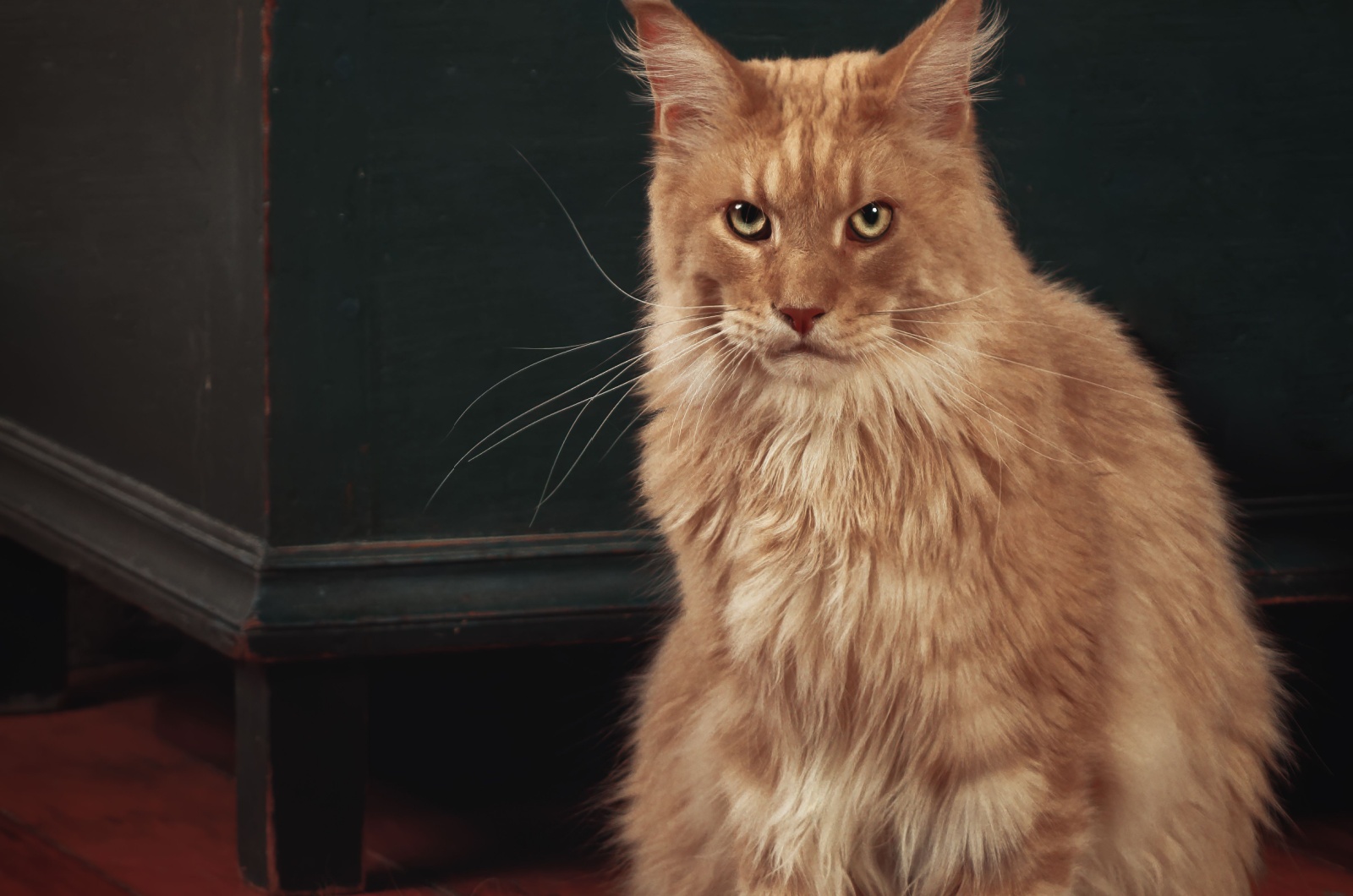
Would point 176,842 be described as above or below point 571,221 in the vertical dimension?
below

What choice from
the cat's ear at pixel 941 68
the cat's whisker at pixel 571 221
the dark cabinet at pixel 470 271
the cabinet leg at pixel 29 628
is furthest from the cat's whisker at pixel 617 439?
the cabinet leg at pixel 29 628

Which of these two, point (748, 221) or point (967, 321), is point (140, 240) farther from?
point (967, 321)

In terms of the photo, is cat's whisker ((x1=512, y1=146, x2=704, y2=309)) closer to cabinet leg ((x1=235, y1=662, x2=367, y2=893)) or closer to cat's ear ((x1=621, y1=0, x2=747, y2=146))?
cat's ear ((x1=621, y1=0, x2=747, y2=146))

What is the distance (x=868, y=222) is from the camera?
1205mm

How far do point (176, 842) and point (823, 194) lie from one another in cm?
118

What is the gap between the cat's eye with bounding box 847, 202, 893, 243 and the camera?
1.20 meters

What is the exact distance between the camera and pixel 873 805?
1.24m

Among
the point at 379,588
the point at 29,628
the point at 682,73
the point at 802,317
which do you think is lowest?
the point at 29,628

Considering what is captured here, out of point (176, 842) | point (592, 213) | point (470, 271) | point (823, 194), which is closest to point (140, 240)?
point (470, 271)

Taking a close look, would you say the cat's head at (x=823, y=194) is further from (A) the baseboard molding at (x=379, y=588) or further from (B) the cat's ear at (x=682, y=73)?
(A) the baseboard molding at (x=379, y=588)

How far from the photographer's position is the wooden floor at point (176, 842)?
1682 mm

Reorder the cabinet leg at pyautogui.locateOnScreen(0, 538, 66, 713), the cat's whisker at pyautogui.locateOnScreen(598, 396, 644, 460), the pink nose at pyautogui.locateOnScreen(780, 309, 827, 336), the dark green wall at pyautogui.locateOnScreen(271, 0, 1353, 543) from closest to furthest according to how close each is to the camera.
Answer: the pink nose at pyautogui.locateOnScreen(780, 309, 827, 336) < the dark green wall at pyautogui.locateOnScreen(271, 0, 1353, 543) < the cat's whisker at pyautogui.locateOnScreen(598, 396, 644, 460) < the cabinet leg at pyautogui.locateOnScreen(0, 538, 66, 713)

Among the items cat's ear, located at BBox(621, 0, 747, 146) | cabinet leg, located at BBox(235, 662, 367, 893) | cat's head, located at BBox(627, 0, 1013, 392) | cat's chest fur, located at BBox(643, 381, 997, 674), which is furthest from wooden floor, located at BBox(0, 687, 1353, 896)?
cat's ear, located at BBox(621, 0, 747, 146)

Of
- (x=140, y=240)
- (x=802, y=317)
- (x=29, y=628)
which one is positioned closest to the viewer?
(x=802, y=317)
